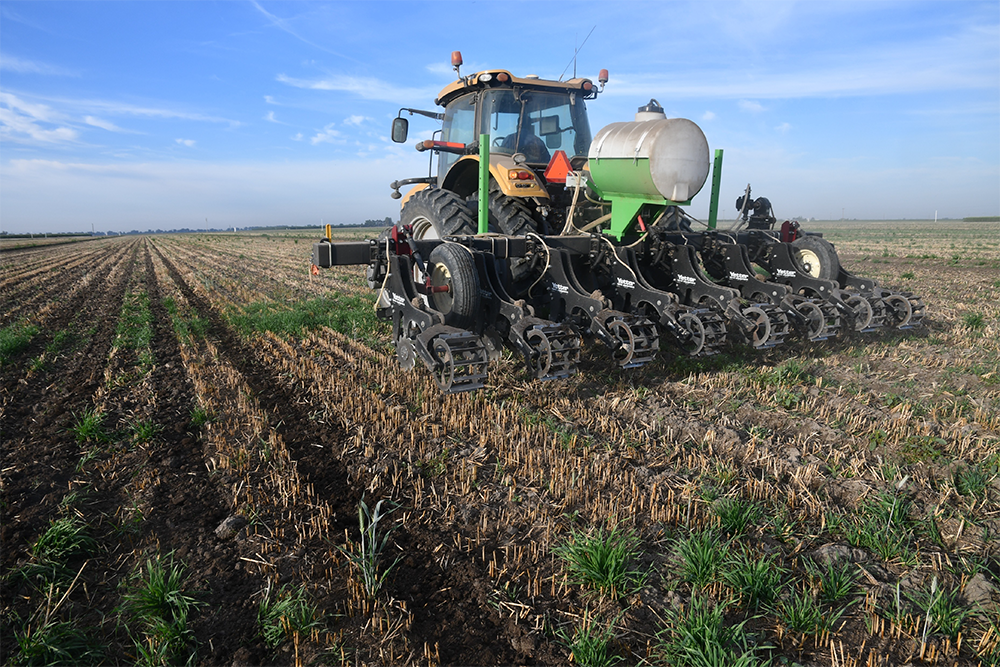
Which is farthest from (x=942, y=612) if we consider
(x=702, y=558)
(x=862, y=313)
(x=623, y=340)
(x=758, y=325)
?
(x=862, y=313)

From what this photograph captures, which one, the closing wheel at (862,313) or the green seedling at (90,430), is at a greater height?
the closing wheel at (862,313)

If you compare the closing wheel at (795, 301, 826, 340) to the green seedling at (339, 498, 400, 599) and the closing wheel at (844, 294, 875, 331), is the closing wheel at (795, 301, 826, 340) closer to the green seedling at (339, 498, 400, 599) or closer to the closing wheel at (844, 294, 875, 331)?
the closing wheel at (844, 294, 875, 331)

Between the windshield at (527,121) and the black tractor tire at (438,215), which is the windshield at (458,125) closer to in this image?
the windshield at (527,121)

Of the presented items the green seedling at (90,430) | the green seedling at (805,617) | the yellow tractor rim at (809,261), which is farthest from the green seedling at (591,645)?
the yellow tractor rim at (809,261)

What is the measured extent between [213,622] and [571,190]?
5.53 meters

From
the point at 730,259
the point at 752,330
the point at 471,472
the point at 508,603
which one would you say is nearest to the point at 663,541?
the point at 508,603

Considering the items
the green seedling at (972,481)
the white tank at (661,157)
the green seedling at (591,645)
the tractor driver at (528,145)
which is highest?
the tractor driver at (528,145)

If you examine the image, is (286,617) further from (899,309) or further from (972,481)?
(899,309)

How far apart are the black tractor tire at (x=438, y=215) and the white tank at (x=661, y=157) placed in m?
1.78

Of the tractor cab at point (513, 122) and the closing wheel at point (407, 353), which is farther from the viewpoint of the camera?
the tractor cab at point (513, 122)

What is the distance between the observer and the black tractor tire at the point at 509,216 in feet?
20.5

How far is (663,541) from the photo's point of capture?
2.88 metres

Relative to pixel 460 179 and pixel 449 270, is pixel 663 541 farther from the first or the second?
pixel 460 179

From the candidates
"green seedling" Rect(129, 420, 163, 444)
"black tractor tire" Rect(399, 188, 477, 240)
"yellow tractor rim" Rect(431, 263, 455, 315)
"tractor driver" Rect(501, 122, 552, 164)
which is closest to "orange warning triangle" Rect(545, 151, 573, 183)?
"tractor driver" Rect(501, 122, 552, 164)
